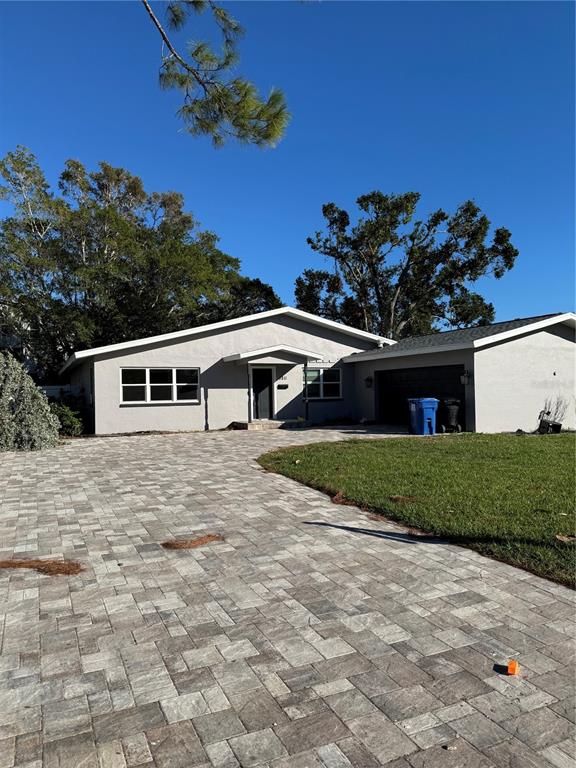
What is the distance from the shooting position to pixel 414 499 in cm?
670

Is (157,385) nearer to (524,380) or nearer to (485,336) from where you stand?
(485,336)

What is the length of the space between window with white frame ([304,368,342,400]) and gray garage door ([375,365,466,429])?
169 cm

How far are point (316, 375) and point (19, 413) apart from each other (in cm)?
1053

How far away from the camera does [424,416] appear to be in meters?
15.8

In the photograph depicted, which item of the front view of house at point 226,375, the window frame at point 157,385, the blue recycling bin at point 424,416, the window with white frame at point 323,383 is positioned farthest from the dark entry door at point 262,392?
the blue recycling bin at point 424,416

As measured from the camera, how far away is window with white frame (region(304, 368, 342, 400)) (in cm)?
2002

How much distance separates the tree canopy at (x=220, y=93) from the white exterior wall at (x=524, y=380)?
11309 mm

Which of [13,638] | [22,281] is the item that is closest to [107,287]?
[22,281]

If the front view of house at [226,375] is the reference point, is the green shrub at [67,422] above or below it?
below

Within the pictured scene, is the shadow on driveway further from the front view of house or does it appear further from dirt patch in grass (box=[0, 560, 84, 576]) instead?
the front view of house

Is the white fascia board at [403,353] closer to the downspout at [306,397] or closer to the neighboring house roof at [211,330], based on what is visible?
the neighboring house roof at [211,330]

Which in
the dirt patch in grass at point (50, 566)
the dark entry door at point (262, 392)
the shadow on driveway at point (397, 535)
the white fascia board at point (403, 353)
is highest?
the white fascia board at point (403, 353)

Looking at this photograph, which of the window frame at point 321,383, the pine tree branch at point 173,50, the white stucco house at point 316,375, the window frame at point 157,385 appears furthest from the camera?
the window frame at point 321,383

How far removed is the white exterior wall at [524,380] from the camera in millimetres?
15734
